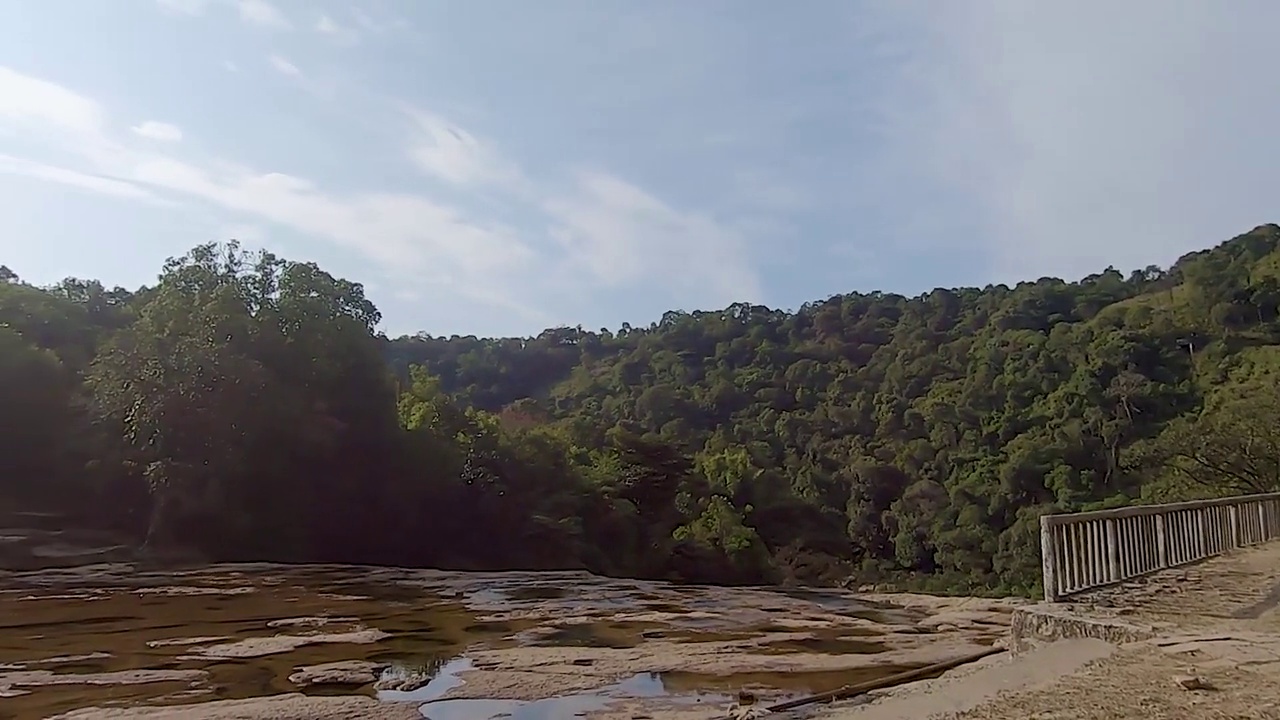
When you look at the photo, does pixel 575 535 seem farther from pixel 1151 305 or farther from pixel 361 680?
pixel 1151 305

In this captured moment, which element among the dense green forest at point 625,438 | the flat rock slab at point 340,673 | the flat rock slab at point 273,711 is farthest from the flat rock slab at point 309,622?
the dense green forest at point 625,438

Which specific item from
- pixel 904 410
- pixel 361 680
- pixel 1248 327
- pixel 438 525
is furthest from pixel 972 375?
pixel 361 680

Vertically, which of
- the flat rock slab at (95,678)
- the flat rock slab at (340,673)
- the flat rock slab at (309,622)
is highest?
the flat rock slab at (95,678)

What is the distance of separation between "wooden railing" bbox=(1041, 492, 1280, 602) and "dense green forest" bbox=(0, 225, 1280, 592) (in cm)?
1035

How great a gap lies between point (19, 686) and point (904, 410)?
145ft

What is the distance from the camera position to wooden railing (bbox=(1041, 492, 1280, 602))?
6391 mm

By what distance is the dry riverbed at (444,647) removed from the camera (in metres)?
5.83

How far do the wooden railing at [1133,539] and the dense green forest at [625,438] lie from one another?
10.3 meters

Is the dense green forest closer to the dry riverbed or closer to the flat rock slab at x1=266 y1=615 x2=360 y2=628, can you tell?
the dry riverbed

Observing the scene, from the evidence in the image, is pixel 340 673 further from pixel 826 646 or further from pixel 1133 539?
pixel 1133 539

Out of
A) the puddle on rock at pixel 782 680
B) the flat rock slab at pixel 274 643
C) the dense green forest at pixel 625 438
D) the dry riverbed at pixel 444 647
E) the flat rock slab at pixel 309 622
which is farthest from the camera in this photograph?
the dense green forest at pixel 625 438

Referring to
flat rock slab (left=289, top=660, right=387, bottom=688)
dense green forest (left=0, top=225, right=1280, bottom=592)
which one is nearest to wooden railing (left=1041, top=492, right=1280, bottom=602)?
flat rock slab (left=289, top=660, right=387, bottom=688)

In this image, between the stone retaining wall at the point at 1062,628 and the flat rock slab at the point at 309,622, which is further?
the flat rock slab at the point at 309,622

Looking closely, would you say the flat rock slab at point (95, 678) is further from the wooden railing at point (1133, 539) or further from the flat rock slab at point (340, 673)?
the wooden railing at point (1133, 539)
